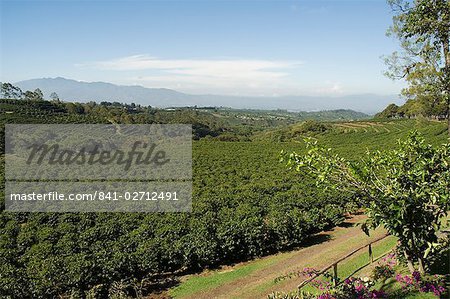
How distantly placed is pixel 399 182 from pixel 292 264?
9.73 metres

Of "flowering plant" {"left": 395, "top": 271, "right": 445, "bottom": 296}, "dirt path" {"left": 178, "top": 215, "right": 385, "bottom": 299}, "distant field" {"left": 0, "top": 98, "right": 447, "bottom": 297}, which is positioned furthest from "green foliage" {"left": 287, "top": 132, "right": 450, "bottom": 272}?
"dirt path" {"left": 178, "top": 215, "right": 385, "bottom": 299}

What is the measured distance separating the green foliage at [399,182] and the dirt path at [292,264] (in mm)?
6837

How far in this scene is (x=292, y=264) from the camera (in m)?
A: 15.7

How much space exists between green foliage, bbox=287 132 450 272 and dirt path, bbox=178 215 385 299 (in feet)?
22.4

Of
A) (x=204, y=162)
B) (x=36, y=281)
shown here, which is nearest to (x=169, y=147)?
(x=204, y=162)

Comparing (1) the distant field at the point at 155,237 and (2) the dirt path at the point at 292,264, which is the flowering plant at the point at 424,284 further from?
(2) the dirt path at the point at 292,264

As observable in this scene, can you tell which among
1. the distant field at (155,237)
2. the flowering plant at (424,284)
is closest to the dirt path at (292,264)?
the distant field at (155,237)

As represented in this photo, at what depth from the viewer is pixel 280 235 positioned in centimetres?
1767

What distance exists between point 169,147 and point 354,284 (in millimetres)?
49572

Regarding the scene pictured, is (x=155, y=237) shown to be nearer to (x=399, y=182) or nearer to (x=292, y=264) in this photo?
(x=292, y=264)

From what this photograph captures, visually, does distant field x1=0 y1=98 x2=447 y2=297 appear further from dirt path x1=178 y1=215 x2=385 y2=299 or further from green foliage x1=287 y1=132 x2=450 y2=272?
green foliage x1=287 y1=132 x2=450 y2=272

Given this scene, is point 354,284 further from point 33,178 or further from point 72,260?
point 33,178

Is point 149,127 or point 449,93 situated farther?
point 149,127

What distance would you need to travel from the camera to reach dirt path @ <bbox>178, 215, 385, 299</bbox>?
13.2 m
